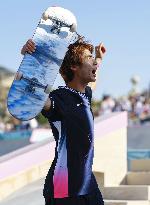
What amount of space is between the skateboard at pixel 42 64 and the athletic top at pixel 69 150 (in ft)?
0.57

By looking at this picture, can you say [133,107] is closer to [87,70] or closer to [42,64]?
[87,70]

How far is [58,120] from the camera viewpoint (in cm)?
418

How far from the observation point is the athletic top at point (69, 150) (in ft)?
13.6

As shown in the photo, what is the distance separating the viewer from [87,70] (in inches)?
171

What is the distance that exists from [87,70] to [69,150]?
1.76ft

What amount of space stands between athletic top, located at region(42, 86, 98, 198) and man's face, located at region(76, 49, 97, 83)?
0.20 m

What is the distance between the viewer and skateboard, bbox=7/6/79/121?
3.95 meters

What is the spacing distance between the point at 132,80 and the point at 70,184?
6036cm

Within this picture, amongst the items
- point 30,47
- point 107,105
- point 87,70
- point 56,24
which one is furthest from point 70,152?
point 107,105

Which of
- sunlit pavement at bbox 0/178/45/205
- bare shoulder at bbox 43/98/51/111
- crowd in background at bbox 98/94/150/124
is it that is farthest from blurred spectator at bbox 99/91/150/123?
bare shoulder at bbox 43/98/51/111

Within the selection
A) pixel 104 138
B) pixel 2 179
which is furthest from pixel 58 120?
pixel 104 138

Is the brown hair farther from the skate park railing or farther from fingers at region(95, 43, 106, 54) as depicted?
the skate park railing

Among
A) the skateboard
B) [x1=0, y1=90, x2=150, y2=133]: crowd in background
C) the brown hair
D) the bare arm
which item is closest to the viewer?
the skateboard

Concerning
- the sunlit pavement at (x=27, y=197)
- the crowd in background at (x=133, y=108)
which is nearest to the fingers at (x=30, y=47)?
the sunlit pavement at (x=27, y=197)
